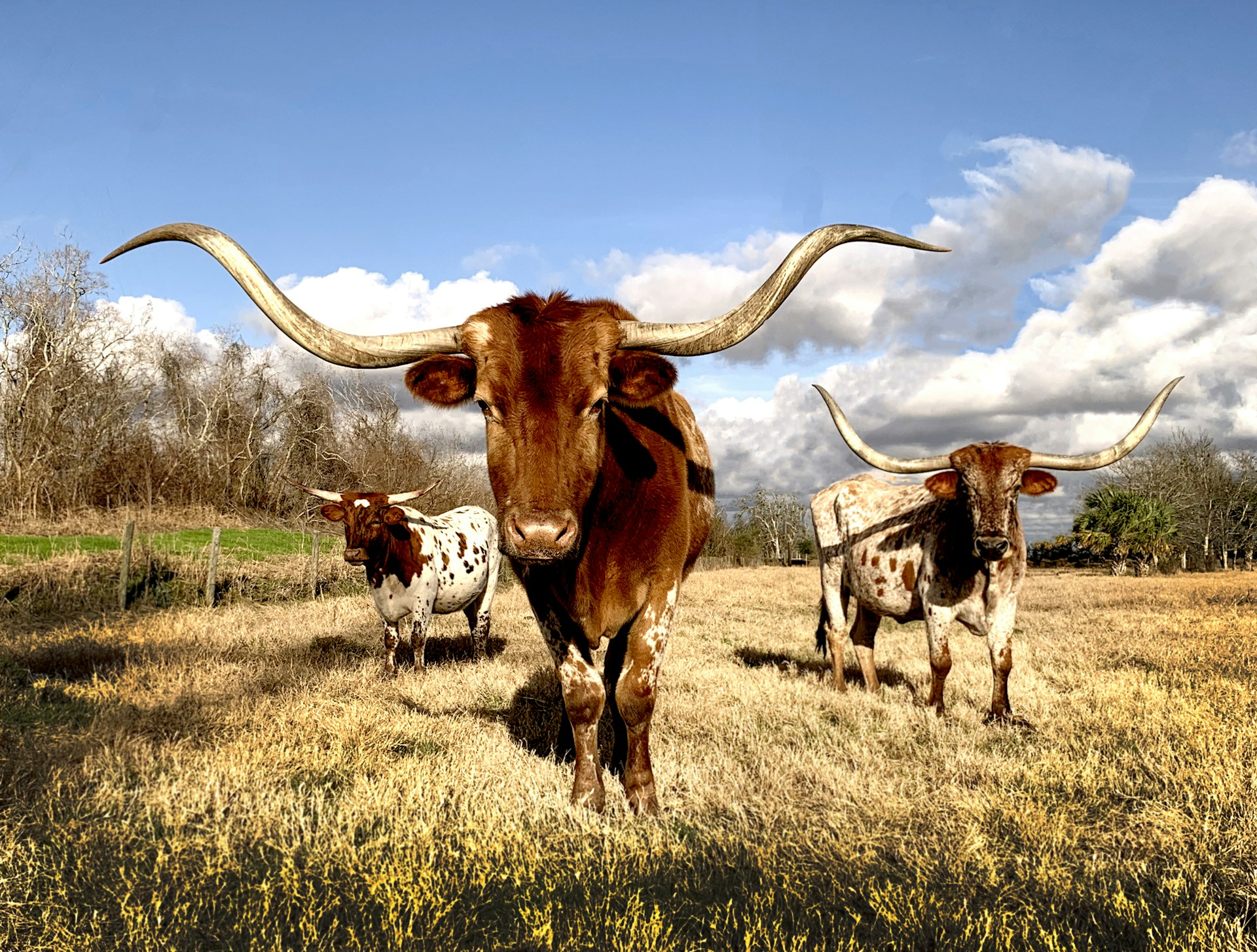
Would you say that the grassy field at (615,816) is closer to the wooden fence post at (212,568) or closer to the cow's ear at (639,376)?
the cow's ear at (639,376)

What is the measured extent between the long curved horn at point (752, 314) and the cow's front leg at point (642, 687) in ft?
4.38

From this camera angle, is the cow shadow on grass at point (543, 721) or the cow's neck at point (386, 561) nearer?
the cow shadow on grass at point (543, 721)

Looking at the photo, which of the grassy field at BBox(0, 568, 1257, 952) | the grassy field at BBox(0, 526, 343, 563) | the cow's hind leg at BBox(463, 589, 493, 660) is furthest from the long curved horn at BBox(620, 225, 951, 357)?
the grassy field at BBox(0, 526, 343, 563)

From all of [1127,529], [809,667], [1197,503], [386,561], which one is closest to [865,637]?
[809,667]

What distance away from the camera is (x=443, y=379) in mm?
3699

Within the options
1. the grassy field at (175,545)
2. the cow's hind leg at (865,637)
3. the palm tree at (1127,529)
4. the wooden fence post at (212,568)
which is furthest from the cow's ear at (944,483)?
the palm tree at (1127,529)

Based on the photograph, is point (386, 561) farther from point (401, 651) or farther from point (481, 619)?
point (481, 619)

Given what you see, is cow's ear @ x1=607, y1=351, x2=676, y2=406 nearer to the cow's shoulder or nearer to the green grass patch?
the cow's shoulder

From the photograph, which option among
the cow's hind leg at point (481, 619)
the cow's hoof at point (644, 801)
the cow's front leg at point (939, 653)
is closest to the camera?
the cow's hoof at point (644, 801)

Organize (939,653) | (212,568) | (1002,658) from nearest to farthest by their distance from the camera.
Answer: (1002,658) < (939,653) < (212,568)

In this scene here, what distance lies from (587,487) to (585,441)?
20cm

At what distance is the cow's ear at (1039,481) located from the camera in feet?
19.9

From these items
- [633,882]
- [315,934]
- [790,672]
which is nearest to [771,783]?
[633,882]

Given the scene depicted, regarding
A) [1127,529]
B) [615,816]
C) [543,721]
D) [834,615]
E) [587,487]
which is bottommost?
[1127,529]
